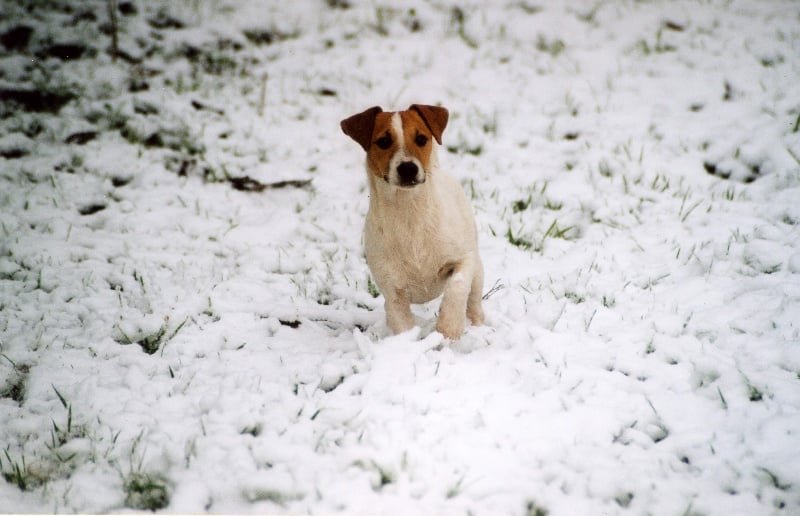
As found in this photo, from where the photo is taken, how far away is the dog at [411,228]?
3223mm

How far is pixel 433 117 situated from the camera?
11.1 feet

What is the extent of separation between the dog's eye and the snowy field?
1045 millimetres

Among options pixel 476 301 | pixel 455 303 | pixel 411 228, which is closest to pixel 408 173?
pixel 411 228

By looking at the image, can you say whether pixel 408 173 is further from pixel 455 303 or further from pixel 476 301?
pixel 476 301

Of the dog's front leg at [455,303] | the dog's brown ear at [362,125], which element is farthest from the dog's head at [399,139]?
the dog's front leg at [455,303]

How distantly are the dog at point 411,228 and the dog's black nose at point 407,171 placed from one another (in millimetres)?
79

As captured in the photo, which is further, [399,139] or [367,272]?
[367,272]

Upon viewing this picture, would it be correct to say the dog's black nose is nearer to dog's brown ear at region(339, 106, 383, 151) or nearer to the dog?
the dog

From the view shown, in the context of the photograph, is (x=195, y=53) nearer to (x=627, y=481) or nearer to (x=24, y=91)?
(x=24, y=91)

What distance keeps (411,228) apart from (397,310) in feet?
1.59

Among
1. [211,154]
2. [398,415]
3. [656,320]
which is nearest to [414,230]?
[398,415]

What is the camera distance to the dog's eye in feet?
10.5

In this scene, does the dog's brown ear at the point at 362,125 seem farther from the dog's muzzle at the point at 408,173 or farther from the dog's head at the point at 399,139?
the dog's muzzle at the point at 408,173

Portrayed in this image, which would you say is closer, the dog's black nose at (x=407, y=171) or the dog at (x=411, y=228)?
the dog's black nose at (x=407, y=171)
